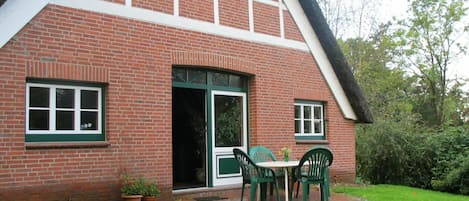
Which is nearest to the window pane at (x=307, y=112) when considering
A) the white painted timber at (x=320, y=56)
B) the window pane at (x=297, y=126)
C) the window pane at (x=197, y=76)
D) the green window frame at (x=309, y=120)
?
the green window frame at (x=309, y=120)

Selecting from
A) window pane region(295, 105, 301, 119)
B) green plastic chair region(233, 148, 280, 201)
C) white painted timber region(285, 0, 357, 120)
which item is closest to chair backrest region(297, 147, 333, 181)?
green plastic chair region(233, 148, 280, 201)

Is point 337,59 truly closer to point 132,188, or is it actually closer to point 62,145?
point 132,188

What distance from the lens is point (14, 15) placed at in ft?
21.2

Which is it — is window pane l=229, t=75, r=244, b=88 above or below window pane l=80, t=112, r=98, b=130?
above

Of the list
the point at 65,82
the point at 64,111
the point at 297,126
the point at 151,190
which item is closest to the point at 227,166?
the point at 297,126

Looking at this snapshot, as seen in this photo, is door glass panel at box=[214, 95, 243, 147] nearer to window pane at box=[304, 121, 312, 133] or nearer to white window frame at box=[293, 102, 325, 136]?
white window frame at box=[293, 102, 325, 136]

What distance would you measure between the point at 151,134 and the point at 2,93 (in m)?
2.49

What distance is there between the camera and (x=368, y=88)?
22719mm

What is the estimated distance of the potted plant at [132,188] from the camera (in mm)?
6973

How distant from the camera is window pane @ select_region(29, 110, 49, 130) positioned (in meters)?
6.64

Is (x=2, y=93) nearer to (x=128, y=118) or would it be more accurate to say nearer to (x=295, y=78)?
(x=128, y=118)

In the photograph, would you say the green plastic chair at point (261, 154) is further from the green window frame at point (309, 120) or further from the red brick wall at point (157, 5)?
the red brick wall at point (157, 5)

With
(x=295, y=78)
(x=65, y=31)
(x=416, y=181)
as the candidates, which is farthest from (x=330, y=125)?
(x=65, y=31)

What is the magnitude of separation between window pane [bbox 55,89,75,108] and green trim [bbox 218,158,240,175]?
3371 millimetres
